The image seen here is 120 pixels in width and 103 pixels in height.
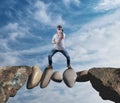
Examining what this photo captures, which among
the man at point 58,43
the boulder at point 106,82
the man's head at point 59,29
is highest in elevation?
the man's head at point 59,29

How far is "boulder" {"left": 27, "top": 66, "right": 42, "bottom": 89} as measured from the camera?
50.6ft

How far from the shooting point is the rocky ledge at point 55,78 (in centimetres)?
1520

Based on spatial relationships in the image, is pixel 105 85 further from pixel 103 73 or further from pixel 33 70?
pixel 33 70

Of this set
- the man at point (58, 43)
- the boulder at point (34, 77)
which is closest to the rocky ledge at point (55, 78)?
the boulder at point (34, 77)

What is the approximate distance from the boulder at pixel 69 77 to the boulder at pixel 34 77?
106cm

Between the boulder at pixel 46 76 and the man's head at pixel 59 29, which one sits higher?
the man's head at pixel 59 29

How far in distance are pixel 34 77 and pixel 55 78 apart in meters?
0.86

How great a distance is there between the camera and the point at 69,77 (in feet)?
50.8

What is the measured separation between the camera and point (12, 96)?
1514cm

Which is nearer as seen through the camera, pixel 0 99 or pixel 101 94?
pixel 0 99

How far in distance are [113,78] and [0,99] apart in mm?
4661

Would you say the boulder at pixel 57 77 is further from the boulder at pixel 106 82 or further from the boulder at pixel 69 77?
the boulder at pixel 106 82

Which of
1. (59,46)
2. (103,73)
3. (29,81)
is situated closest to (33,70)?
(29,81)

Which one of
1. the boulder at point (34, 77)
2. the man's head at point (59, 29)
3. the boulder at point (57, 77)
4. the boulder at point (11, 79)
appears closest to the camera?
the man's head at point (59, 29)
